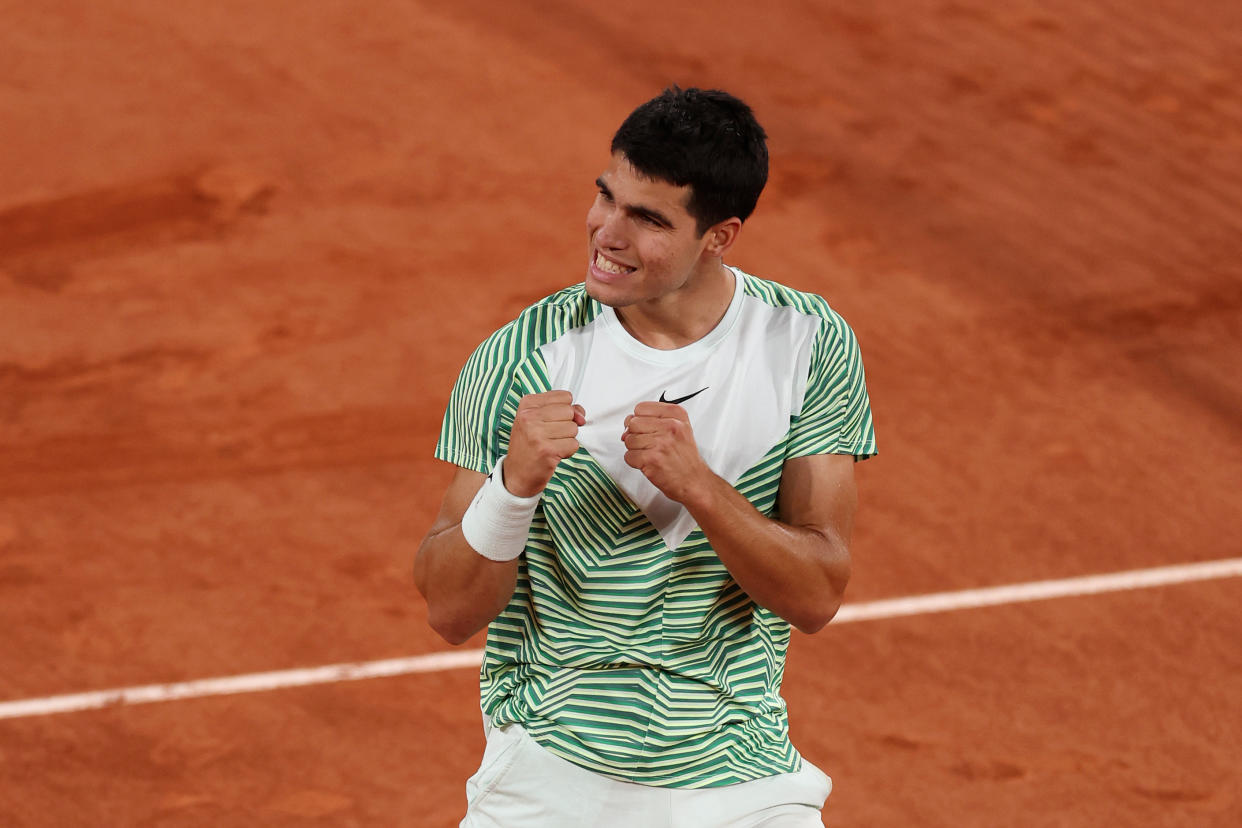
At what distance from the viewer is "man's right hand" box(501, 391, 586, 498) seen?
311 cm

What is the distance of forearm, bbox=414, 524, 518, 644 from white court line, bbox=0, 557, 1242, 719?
2.67 m

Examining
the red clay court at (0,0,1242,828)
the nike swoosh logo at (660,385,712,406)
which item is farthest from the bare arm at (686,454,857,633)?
the red clay court at (0,0,1242,828)

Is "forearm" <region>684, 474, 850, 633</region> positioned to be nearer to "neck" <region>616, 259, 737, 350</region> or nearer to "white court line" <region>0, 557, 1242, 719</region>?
"neck" <region>616, 259, 737, 350</region>

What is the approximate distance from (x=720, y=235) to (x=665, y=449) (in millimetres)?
537

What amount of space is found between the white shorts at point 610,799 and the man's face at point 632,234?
97 centimetres

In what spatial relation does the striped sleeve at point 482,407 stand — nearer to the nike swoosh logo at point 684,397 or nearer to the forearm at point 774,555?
the nike swoosh logo at point 684,397

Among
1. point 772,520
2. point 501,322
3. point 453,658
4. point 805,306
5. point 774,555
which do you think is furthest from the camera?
point 501,322

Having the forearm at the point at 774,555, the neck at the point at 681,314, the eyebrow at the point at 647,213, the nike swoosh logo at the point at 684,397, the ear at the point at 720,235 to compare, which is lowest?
the forearm at the point at 774,555

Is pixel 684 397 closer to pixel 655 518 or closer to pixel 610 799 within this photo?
pixel 655 518

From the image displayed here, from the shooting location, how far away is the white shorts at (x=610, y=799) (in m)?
3.42

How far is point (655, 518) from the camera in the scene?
3.39 metres

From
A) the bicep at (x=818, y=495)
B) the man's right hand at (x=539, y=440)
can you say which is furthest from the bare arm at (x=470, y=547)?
the bicep at (x=818, y=495)

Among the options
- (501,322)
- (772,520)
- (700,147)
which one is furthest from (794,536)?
(501,322)

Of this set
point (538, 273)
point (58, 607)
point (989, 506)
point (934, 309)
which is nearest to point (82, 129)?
point (538, 273)
